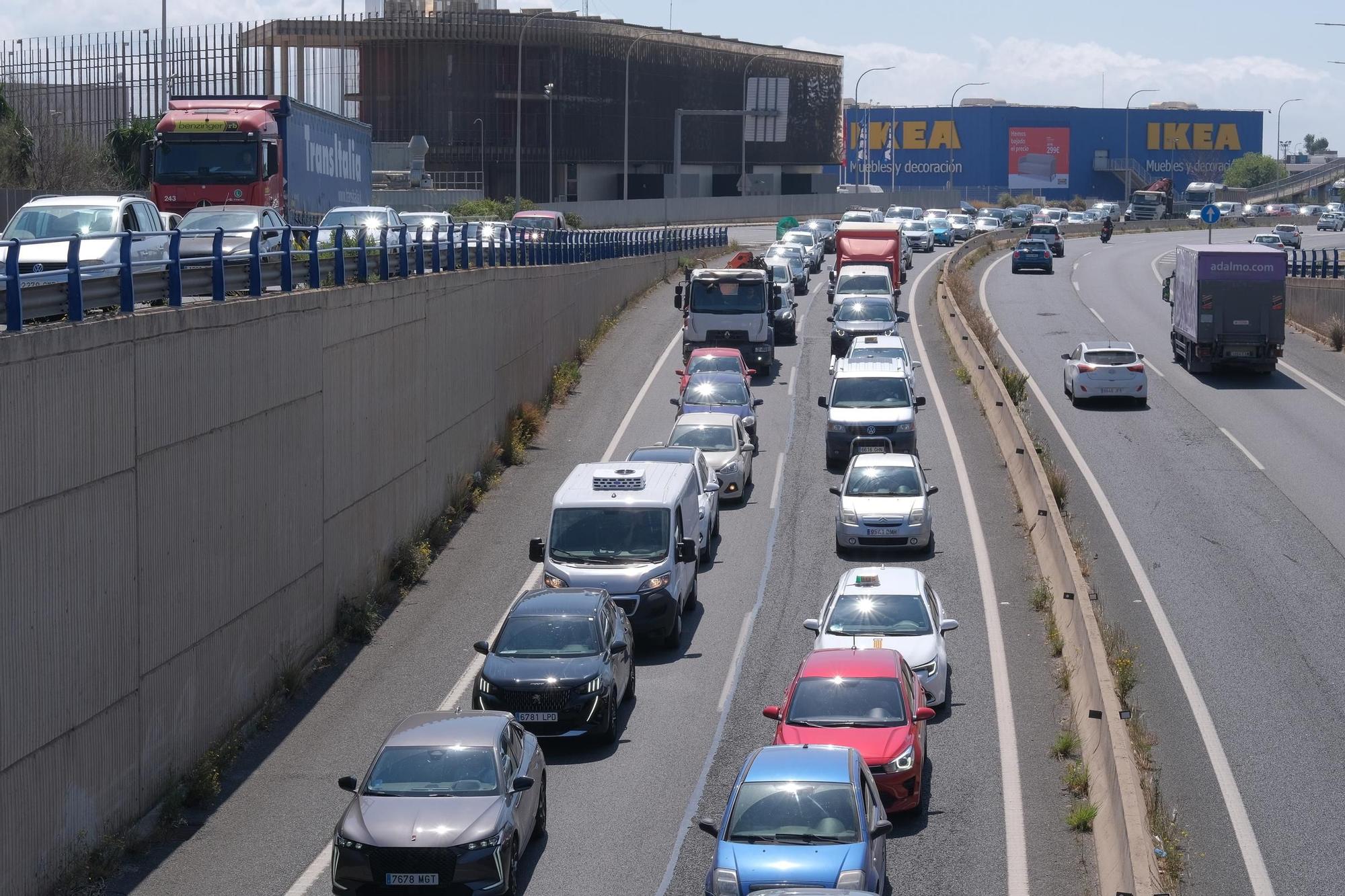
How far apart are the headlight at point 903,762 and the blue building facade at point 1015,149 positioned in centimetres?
14281

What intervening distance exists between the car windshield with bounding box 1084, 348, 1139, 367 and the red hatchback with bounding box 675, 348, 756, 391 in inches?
327

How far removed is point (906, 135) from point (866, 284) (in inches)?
4697

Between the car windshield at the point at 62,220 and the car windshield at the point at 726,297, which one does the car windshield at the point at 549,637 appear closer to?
the car windshield at the point at 62,220

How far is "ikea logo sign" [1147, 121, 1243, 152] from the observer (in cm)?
16512

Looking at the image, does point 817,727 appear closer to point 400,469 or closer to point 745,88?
point 400,469

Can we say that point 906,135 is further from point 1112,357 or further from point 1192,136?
point 1112,357

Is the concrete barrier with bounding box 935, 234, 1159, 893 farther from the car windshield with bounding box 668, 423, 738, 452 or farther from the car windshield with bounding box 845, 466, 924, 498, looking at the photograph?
the car windshield with bounding box 668, 423, 738, 452

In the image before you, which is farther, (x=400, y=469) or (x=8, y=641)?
(x=400, y=469)

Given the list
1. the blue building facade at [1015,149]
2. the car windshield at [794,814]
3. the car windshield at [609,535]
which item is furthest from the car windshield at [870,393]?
the blue building facade at [1015,149]

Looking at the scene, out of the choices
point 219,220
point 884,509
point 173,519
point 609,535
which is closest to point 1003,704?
point 609,535

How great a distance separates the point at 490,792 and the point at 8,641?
428 cm

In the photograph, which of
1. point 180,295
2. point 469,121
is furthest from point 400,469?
point 469,121

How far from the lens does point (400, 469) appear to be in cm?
2598

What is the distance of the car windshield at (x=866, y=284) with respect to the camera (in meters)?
49.0
